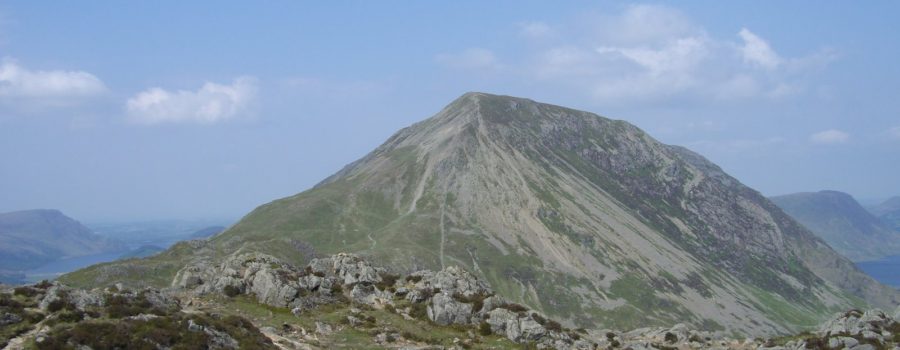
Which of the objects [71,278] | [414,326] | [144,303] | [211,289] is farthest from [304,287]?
[71,278]

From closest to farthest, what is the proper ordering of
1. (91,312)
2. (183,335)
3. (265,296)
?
(183,335) → (91,312) → (265,296)

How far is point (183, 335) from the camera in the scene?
111 ft

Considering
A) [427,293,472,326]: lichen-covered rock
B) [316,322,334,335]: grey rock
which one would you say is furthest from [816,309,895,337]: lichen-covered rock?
[316,322,334,335]: grey rock

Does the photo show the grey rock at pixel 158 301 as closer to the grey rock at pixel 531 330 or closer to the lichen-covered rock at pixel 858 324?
the grey rock at pixel 531 330

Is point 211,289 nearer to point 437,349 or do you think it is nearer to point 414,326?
point 414,326

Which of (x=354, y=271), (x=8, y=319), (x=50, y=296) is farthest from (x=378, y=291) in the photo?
(x=8, y=319)

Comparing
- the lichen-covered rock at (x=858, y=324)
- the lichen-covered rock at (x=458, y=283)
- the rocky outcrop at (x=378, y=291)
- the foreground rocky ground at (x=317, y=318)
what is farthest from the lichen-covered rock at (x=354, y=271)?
the lichen-covered rock at (x=858, y=324)

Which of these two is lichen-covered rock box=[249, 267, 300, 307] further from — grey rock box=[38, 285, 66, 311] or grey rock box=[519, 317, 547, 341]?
grey rock box=[519, 317, 547, 341]

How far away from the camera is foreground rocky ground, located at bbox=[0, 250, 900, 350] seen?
3425cm

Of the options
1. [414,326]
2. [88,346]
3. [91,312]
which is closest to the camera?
[88,346]

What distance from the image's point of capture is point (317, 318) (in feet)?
160

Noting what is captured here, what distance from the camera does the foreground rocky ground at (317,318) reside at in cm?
3425

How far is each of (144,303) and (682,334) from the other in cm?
4579

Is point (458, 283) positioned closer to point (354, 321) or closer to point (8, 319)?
point (354, 321)
